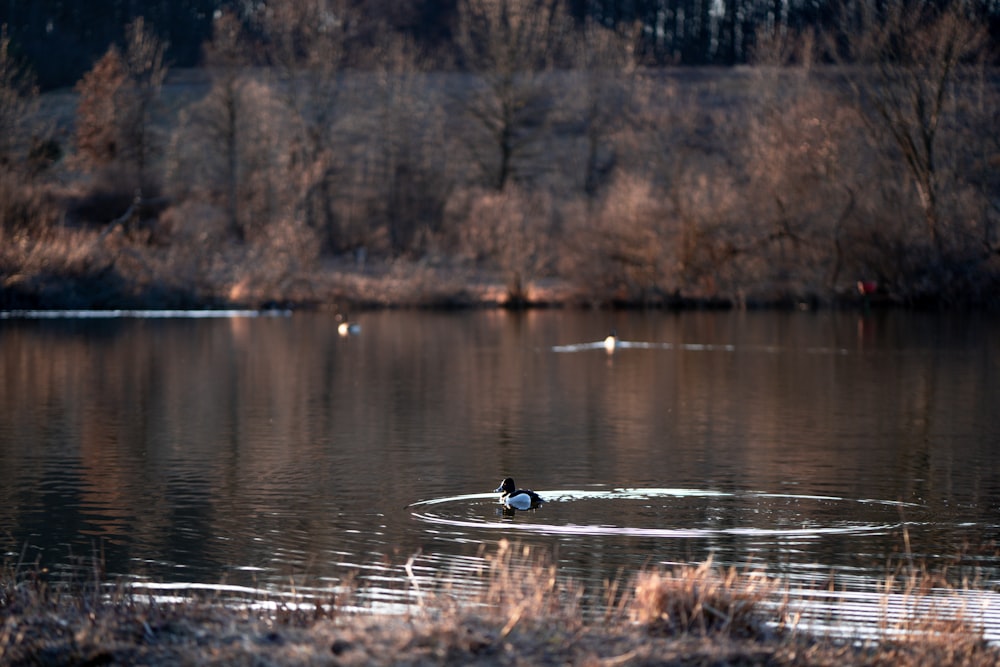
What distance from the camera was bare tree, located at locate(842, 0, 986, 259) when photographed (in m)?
55.6

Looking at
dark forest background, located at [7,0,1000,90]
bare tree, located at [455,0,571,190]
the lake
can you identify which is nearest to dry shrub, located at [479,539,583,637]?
the lake

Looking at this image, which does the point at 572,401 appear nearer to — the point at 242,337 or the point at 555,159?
the point at 242,337

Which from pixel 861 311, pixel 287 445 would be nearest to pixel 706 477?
pixel 287 445

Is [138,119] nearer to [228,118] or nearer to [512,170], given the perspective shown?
[228,118]

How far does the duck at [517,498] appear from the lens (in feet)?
47.4

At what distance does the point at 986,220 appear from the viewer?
55.1 meters

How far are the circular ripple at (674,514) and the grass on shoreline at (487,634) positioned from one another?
4.47m

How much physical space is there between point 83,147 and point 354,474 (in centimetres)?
6292

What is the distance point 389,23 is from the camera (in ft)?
338

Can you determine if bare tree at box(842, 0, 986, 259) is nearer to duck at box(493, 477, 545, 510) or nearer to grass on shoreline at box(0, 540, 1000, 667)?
duck at box(493, 477, 545, 510)

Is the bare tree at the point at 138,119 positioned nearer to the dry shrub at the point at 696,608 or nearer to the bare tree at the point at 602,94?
the bare tree at the point at 602,94

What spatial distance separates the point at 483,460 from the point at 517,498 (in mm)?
3811

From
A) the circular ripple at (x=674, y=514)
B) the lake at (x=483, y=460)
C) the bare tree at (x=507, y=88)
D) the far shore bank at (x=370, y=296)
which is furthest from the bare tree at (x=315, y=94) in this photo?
the circular ripple at (x=674, y=514)

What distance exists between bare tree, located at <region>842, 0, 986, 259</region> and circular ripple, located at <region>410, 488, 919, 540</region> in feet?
142
